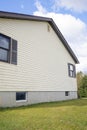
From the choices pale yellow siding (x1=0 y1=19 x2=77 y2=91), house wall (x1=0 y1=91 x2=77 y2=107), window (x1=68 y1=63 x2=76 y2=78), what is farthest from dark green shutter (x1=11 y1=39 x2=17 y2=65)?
window (x1=68 y1=63 x2=76 y2=78)

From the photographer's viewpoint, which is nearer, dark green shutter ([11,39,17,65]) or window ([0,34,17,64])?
window ([0,34,17,64])

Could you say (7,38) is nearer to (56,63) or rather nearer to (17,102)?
(17,102)

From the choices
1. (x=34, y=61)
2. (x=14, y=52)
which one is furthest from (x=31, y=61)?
(x=14, y=52)

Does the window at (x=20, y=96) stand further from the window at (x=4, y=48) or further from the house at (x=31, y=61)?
the window at (x=4, y=48)

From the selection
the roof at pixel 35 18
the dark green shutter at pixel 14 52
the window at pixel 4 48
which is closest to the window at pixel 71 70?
the roof at pixel 35 18

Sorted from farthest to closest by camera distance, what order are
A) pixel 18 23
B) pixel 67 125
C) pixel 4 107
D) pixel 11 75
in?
pixel 18 23, pixel 11 75, pixel 4 107, pixel 67 125

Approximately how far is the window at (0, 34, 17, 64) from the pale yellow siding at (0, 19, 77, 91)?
26cm

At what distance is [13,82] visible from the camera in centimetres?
1256

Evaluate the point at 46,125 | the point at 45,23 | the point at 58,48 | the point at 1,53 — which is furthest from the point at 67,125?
the point at 58,48

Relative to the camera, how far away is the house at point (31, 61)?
12211 mm

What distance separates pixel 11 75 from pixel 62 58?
9.26 metres

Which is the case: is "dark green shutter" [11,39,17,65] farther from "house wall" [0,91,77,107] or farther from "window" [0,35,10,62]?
"house wall" [0,91,77,107]

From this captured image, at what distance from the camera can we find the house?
481 inches

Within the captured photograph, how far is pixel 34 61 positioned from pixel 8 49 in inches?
125
